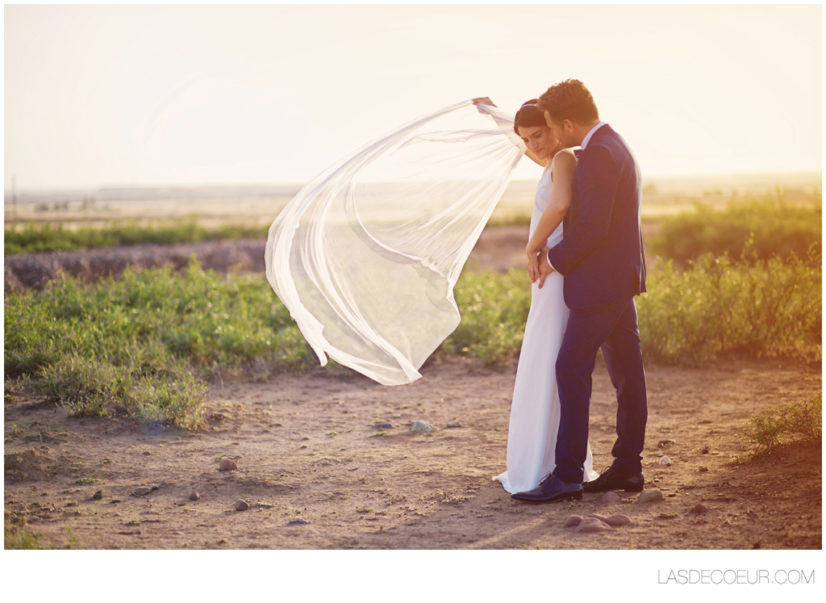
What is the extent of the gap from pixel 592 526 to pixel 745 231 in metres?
11.7

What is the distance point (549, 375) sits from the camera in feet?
13.1

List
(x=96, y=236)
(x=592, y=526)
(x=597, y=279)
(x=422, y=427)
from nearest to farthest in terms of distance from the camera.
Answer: (x=592, y=526) → (x=597, y=279) → (x=422, y=427) → (x=96, y=236)

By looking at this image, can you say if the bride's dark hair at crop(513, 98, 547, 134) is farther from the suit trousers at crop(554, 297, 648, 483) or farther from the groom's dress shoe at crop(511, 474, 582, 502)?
the groom's dress shoe at crop(511, 474, 582, 502)

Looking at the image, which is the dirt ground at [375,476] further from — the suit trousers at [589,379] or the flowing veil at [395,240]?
the flowing veil at [395,240]

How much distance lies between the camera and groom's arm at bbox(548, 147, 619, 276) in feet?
11.8

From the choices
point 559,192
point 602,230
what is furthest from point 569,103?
point 602,230

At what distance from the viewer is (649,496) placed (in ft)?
12.7

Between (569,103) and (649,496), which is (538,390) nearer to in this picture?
(649,496)

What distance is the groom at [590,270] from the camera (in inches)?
142

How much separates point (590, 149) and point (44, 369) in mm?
4502

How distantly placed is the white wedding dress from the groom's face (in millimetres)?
198

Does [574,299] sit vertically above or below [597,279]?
below

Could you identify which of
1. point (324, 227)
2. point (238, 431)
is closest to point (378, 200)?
point (324, 227)

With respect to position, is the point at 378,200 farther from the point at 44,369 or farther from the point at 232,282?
the point at 232,282
